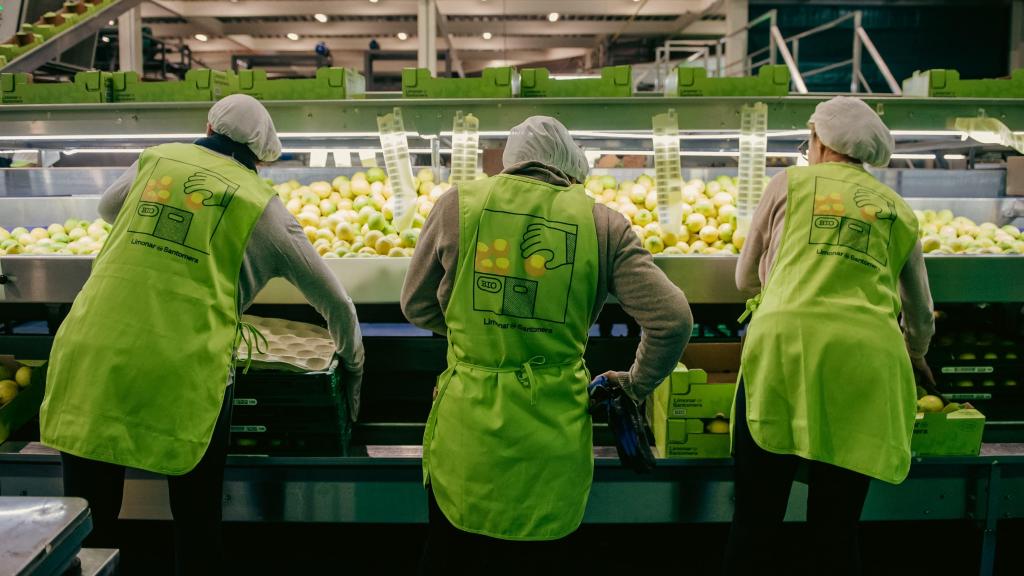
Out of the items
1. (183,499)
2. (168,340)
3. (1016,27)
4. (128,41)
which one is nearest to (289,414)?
(183,499)

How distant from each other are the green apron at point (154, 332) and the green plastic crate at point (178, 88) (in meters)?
1.09

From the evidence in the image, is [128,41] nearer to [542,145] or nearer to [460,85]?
[460,85]

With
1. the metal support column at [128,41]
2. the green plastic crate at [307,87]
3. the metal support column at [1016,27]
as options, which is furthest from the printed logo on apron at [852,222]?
the metal support column at [1016,27]

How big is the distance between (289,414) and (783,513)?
1944 millimetres

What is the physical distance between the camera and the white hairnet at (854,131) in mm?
2311

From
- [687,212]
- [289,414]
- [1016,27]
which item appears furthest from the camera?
[1016,27]

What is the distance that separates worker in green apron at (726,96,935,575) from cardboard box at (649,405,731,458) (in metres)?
0.49

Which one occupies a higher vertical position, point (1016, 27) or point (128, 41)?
point (1016, 27)

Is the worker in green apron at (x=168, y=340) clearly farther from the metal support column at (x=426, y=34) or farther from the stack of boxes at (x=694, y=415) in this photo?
the metal support column at (x=426, y=34)

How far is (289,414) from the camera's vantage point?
2.80 meters

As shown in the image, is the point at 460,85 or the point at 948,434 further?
the point at 460,85

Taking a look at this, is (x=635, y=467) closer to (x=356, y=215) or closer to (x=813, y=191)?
(x=813, y=191)

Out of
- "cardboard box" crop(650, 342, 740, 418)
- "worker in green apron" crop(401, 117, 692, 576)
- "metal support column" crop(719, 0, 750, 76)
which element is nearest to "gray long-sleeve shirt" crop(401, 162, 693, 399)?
"worker in green apron" crop(401, 117, 692, 576)

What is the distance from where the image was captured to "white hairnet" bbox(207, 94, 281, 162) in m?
2.28
